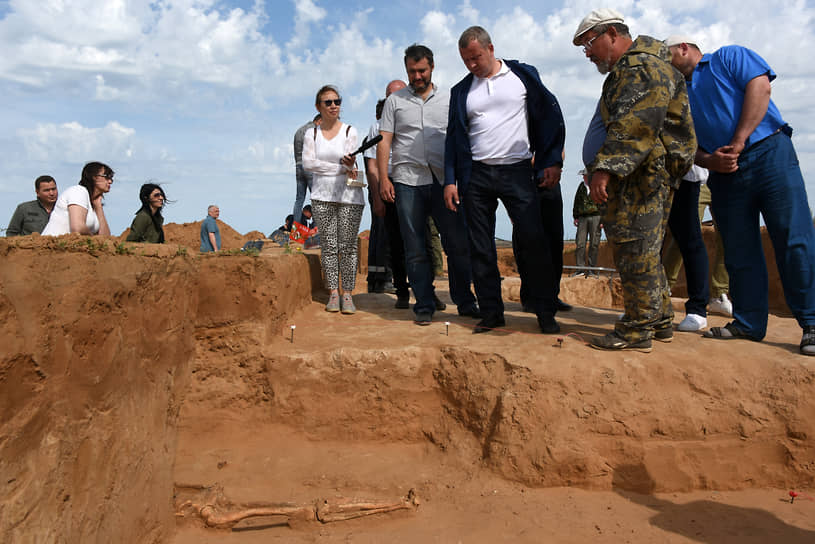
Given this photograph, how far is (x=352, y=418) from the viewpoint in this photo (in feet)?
12.8

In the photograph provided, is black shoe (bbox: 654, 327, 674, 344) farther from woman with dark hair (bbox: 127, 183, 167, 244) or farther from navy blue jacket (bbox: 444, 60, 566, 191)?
woman with dark hair (bbox: 127, 183, 167, 244)

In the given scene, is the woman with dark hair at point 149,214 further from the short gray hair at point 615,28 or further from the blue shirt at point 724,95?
the blue shirt at point 724,95

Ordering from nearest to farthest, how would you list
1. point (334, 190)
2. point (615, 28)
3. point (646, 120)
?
point (646, 120) < point (615, 28) < point (334, 190)

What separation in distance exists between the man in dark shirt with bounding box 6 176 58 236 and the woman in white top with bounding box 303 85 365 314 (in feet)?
7.35

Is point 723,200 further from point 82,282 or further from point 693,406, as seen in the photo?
point 82,282

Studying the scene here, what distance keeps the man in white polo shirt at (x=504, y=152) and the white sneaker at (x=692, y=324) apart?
89 cm

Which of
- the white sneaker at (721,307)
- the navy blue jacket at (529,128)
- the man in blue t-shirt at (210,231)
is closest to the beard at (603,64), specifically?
the navy blue jacket at (529,128)

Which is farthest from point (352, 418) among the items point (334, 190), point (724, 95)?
point (724, 95)

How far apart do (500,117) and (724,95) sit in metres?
1.33

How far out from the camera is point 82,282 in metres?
2.43

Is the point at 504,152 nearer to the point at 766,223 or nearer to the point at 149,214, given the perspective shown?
the point at 766,223

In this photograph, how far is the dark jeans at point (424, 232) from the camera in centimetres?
439

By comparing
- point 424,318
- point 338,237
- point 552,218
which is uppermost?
point 552,218

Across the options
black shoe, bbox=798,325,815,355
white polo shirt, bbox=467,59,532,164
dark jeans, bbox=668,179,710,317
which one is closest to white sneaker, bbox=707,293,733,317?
dark jeans, bbox=668,179,710,317
